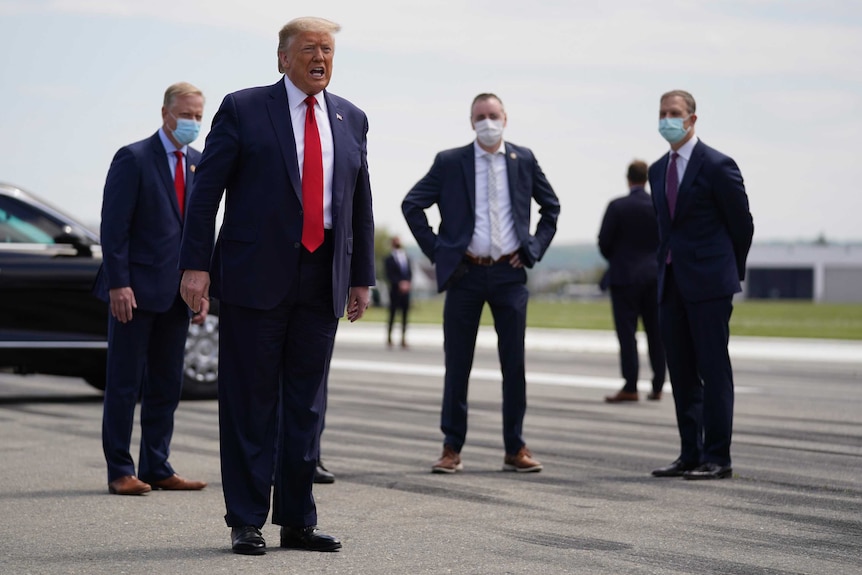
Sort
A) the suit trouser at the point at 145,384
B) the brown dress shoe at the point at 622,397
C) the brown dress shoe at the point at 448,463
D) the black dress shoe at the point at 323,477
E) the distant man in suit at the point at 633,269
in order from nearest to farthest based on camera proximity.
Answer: the suit trouser at the point at 145,384 < the black dress shoe at the point at 323,477 < the brown dress shoe at the point at 448,463 < the brown dress shoe at the point at 622,397 < the distant man in suit at the point at 633,269

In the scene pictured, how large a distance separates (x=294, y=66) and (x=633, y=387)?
815cm

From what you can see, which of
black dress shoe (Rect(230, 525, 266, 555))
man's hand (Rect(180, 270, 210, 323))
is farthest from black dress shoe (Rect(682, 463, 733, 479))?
man's hand (Rect(180, 270, 210, 323))

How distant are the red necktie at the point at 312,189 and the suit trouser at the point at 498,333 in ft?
8.96

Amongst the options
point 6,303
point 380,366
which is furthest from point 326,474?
point 380,366

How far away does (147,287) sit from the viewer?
23.6ft

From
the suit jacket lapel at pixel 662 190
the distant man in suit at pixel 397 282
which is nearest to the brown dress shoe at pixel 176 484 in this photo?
the suit jacket lapel at pixel 662 190

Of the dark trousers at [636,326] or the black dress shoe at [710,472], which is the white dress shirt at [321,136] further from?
the dark trousers at [636,326]

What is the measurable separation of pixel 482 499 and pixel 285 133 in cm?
240

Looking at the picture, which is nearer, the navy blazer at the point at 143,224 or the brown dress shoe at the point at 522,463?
the navy blazer at the point at 143,224

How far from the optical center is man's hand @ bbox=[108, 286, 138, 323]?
7086 millimetres

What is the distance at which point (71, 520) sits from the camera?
624 cm

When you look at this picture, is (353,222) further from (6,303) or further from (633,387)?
(633,387)

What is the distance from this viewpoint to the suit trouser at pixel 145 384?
721cm

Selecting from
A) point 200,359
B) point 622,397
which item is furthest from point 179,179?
point 622,397
